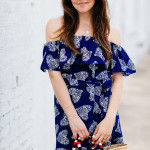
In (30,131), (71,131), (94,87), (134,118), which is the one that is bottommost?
(134,118)

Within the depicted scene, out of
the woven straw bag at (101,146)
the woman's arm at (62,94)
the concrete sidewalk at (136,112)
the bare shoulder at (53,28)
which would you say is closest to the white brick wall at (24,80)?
the bare shoulder at (53,28)

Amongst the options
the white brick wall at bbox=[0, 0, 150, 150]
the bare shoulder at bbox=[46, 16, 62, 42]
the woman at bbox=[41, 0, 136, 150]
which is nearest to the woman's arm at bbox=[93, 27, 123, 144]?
the woman at bbox=[41, 0, 136, 150]

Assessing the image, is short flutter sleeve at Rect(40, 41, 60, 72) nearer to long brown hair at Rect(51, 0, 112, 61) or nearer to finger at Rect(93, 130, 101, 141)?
long brown hair at Rect(51, 0, 112, 61)

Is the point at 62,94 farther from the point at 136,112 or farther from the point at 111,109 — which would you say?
the point at 136,112

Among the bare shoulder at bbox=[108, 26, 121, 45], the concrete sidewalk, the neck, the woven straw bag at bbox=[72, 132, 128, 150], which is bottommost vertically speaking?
the concrete sidewalk

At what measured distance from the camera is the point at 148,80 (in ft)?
30.1

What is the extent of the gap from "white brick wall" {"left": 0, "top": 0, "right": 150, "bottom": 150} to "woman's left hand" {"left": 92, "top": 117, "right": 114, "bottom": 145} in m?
0.99

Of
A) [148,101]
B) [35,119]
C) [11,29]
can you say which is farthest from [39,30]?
[148,101]

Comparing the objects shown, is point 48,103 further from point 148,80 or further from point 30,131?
point 148,80

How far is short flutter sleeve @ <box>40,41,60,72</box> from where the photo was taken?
86.0 inches

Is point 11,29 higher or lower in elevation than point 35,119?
higher

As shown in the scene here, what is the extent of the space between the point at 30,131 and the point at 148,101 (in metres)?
4.16

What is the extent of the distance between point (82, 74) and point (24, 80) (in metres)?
1.14

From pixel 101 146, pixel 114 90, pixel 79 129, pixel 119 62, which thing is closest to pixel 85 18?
pixel 119 62
